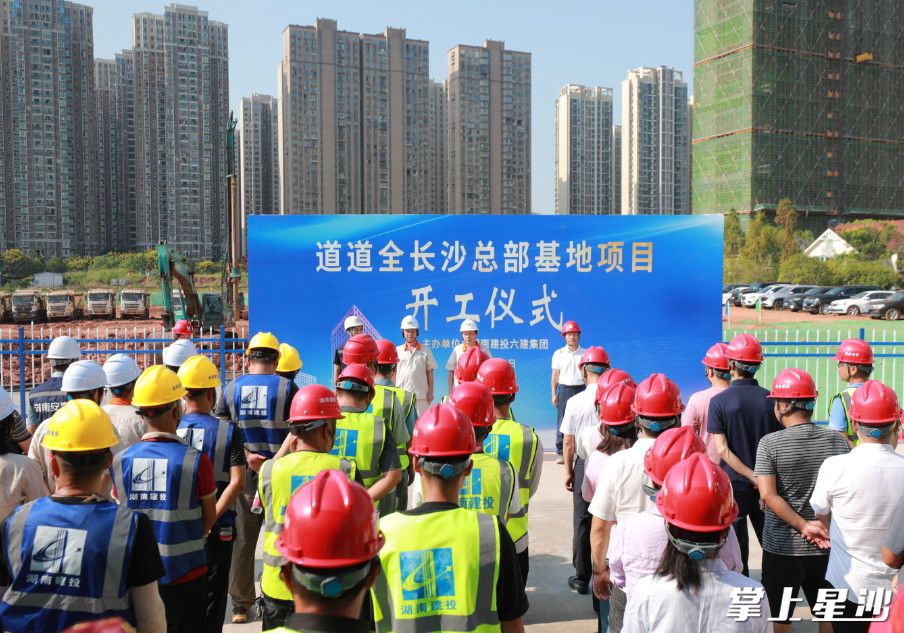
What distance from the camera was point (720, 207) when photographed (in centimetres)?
7281

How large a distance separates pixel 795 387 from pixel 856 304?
3436 centimetres

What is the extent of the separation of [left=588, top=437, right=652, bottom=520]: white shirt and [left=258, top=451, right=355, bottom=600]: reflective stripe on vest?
43.6 inches

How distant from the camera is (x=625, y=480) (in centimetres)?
350

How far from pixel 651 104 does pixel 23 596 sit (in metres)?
98.7

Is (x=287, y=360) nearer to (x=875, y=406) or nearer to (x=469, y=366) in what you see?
(x=469, y=366)

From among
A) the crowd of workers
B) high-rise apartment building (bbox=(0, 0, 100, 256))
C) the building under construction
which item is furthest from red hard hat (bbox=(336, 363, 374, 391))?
the building under construction

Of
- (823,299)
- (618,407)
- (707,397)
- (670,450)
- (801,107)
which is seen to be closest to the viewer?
(670,450)

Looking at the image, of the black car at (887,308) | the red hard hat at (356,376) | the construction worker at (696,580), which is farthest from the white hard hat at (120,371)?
the black car at (887,308)

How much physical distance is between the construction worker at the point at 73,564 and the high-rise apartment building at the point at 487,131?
75.0 m

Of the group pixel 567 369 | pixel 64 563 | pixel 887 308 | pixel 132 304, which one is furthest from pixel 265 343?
pixel 887 308

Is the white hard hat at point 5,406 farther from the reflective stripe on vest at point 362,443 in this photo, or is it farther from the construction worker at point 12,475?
the reflective stripe on vest at point 362,443

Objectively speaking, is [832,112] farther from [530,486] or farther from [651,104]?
[530,486]

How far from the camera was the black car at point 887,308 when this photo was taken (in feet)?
111

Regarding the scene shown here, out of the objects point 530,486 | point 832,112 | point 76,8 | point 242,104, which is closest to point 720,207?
point 832,112
